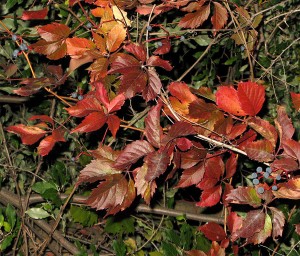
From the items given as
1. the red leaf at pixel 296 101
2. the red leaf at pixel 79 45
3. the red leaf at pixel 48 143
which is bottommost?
the red leaf at pixel 48 143

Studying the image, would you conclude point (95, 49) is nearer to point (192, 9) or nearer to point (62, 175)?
point (192, 9)

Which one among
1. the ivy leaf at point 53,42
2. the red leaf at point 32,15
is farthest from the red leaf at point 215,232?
the red leaf at point 32,15

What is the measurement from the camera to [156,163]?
1.11 metres

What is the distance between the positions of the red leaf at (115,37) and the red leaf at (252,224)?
0.53 metres

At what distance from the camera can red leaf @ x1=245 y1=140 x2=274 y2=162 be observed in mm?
1143

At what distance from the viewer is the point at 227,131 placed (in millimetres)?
1223

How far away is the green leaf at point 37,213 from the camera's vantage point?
173cm

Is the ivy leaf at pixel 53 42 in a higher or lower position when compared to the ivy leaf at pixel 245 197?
higher

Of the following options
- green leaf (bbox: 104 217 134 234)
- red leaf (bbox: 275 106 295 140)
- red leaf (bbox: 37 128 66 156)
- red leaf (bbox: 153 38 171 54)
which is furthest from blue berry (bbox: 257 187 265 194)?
green leaf (bbox: 104 217 134 234)

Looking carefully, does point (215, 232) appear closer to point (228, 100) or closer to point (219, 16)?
point (228, 100)

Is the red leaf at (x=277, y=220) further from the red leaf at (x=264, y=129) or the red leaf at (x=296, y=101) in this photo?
the red leaf at (x=296, y=101)

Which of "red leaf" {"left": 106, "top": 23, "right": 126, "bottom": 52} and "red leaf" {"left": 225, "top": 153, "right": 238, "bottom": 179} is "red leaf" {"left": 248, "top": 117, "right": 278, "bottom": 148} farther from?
"red leaf" {"left": 106, "top": 23, "right": 126, "bottom": 52}

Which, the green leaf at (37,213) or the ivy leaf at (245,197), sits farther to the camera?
the green leaf at (37,213)

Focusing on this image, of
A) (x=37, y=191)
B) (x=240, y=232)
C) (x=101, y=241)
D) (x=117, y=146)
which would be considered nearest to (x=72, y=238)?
(x=101, y=241)
